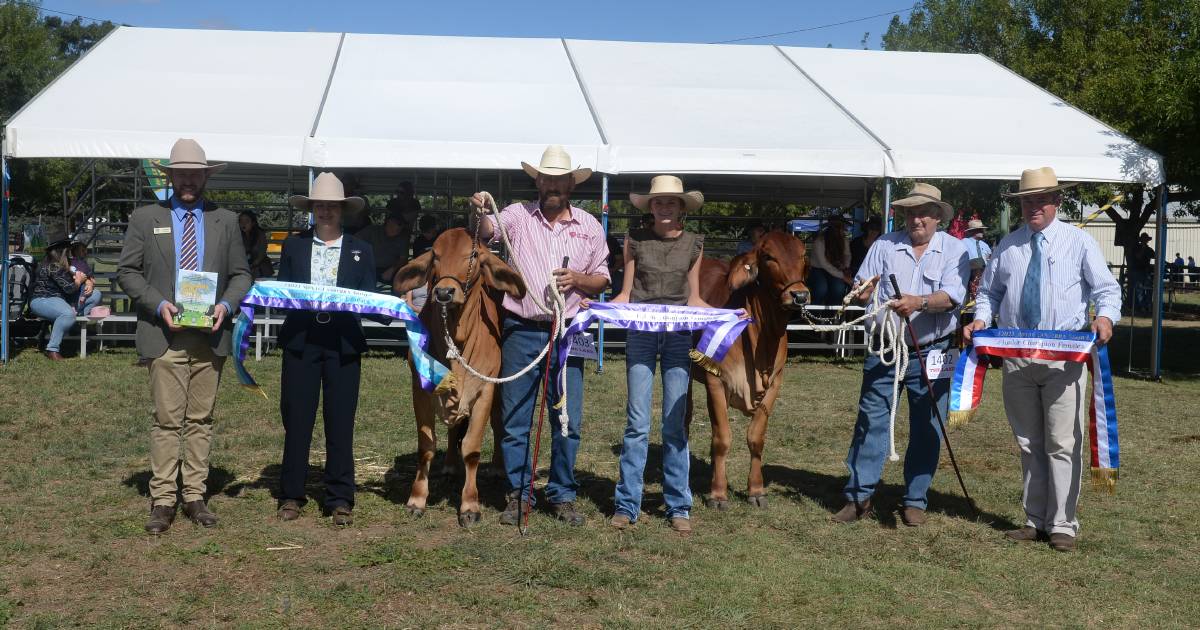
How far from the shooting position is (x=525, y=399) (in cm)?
615

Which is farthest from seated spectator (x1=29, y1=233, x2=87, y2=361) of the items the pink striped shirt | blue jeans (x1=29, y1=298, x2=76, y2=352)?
the pink striped shirt

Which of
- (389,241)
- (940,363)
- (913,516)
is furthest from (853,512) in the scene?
(389,241)

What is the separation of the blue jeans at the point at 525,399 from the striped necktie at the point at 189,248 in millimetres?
1698

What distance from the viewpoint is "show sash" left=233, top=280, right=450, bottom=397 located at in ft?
19.4

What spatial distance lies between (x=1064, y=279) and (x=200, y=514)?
482 centimetres

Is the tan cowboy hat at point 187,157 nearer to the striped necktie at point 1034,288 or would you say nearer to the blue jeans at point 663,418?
the blue jeans at point 663,418

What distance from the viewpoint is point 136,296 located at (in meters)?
5.71

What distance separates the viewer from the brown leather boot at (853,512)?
21.1 ft

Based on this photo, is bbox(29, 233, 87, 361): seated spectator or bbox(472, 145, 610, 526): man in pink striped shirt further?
bbox(29, 233, 87, 361): seated spectator

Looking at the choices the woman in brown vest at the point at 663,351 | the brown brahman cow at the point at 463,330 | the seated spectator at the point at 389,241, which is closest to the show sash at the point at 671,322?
the woman in brown vest at the point at 663,351

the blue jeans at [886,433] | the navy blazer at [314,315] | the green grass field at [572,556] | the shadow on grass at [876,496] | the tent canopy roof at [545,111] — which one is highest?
the tent canopy roof at [545,111]

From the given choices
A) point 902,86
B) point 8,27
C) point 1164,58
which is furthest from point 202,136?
point 8,27

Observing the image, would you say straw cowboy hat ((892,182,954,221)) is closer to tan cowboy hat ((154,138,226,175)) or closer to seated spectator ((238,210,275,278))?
tan cowboy hat ((154,138,226,175))

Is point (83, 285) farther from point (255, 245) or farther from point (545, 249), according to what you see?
point (545, 249)
